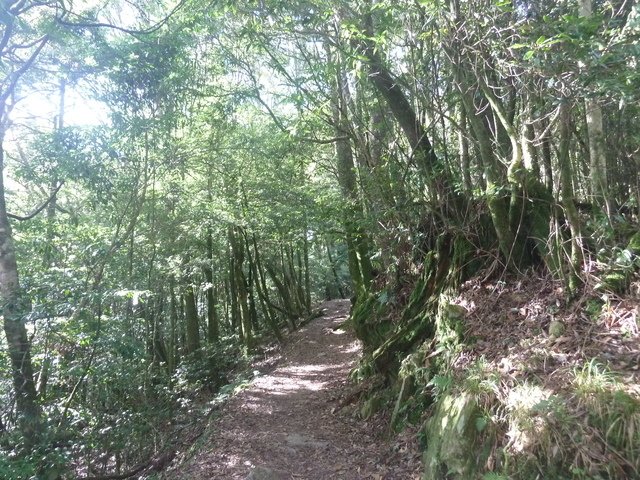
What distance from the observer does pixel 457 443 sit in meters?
4.16

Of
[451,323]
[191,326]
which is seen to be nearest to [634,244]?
[451,323]

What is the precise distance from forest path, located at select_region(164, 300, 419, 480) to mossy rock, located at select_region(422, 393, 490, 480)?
0.56 meters

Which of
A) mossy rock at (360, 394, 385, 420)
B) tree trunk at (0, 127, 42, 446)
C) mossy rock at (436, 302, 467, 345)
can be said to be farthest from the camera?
A: tree trunk at (0, 127, 42, 446)

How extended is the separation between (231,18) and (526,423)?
8.86m

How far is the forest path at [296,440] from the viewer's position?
538 centimetres

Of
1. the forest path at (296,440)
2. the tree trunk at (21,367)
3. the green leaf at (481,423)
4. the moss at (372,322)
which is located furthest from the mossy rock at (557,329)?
the tree trunk at (21,367)

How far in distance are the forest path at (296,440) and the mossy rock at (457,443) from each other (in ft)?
1.84

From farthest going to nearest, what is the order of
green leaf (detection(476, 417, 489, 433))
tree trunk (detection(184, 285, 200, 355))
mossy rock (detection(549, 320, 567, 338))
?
tree trunk (detection(184, 285, 200, 355))
mossy rock (detection(549, 320, 567, 338))
green leaf (detection(476, 417, 489, 433))

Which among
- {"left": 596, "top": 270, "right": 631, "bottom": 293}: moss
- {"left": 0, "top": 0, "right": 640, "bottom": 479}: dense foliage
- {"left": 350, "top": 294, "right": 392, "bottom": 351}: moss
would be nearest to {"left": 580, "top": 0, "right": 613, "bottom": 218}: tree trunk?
{"left": 0, "top": 0, "right": 640, "bottom": 479}: dense foliage

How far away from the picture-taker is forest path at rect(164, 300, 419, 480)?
17.6ft

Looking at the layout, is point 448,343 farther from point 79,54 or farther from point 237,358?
point 237,358

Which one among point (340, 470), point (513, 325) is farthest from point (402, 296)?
point (340, 470)

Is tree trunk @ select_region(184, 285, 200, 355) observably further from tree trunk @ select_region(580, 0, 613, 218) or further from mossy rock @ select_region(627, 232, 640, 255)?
mossy rock @ select_region(627, 232, 640, 255)

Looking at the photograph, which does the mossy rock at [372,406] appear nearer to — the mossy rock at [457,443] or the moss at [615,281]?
the mossy rock at [457,443]
